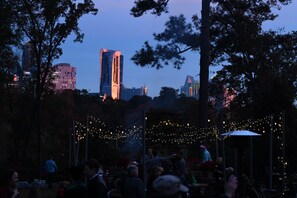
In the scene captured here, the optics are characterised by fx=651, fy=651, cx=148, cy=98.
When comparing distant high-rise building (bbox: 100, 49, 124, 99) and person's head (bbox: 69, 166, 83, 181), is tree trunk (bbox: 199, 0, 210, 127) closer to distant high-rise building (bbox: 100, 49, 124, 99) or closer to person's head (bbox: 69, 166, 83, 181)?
person's head (bbox: 69, 166, 83, 181)

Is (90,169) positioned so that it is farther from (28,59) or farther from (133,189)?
(28,59)

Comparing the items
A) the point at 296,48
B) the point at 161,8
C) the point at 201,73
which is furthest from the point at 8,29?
the point at 296,48

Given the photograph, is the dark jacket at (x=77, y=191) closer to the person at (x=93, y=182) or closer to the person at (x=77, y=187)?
the person at (x=77, y=187)

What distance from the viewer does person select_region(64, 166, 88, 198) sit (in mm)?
8188

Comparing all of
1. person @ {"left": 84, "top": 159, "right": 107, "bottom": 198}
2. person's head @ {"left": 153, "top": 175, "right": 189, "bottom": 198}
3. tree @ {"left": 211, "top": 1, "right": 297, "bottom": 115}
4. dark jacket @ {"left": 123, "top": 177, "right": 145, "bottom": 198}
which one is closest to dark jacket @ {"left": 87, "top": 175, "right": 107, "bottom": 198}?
person @ {"left": 84, "top": 159, "right": 107, "bottom": 198}

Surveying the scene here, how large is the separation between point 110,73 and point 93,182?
127m

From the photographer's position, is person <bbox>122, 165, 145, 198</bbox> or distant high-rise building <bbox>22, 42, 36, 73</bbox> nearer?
person <bbox>122, 165, 145, 198</bbox>

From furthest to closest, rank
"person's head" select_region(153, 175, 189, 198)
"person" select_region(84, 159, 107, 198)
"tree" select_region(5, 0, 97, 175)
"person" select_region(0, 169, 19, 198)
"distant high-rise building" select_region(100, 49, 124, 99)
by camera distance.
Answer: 1. "distant high-rise building" select_region(100, 49, 124, 99)
2. "tree" select_region(5, 0, 97, 175)
3. "person" select_region(84, 159, 107, 198)
4. "person" select_region(0, 169, 19, 198)
5. "person's head" select_region(153, 175, 189, 198)

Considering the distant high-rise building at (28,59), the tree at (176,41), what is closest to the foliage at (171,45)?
the tree at (176,41)

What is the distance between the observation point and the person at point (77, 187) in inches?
322

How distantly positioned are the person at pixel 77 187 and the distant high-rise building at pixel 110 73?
11996 centimetres

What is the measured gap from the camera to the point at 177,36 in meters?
30.8

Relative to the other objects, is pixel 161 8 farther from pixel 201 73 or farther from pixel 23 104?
pixel 23 104

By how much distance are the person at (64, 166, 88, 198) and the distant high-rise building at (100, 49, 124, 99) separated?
119963 millimetres
